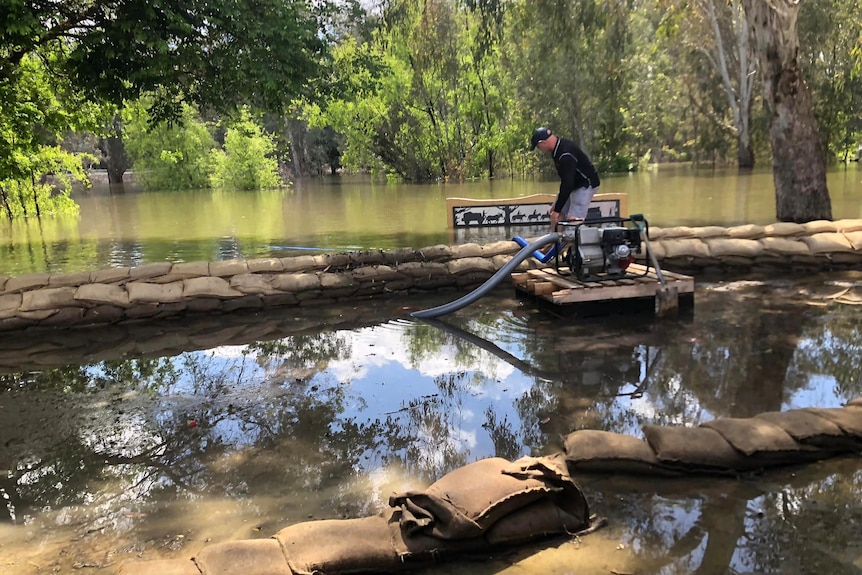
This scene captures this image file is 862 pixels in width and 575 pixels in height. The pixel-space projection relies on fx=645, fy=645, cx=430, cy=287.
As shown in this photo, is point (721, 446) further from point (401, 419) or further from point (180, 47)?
point (180, 47)

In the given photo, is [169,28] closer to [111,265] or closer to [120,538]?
[111,265]

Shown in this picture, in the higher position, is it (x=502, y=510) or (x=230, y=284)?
(x=230, y=284)

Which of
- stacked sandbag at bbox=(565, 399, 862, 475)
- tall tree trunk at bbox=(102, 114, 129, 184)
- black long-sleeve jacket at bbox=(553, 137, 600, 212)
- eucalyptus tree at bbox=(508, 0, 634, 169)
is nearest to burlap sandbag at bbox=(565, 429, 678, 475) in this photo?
stacked sandbag at bbox=(565, 399, 862, 475)

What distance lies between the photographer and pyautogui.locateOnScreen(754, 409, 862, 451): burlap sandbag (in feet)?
10.1

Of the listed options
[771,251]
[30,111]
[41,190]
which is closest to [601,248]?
[771,251]

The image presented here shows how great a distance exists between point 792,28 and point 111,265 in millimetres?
10728

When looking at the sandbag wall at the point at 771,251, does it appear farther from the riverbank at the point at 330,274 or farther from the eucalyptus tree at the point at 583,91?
the eucalyptus tree at the point at 583,91

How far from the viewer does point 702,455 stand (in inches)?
117

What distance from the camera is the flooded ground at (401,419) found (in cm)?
261

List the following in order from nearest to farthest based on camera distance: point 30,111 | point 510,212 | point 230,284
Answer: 1. point 230,284
2. point 510,212
3. point 30,111

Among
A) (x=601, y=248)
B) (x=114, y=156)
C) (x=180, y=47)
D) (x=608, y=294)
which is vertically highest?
(x=114, y=156)

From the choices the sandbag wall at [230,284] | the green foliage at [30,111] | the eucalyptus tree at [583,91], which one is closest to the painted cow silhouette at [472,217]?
the sandbag wall at [230,284]

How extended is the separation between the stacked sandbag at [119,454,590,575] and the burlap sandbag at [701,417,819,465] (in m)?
0.91

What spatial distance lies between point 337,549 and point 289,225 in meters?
12.9
